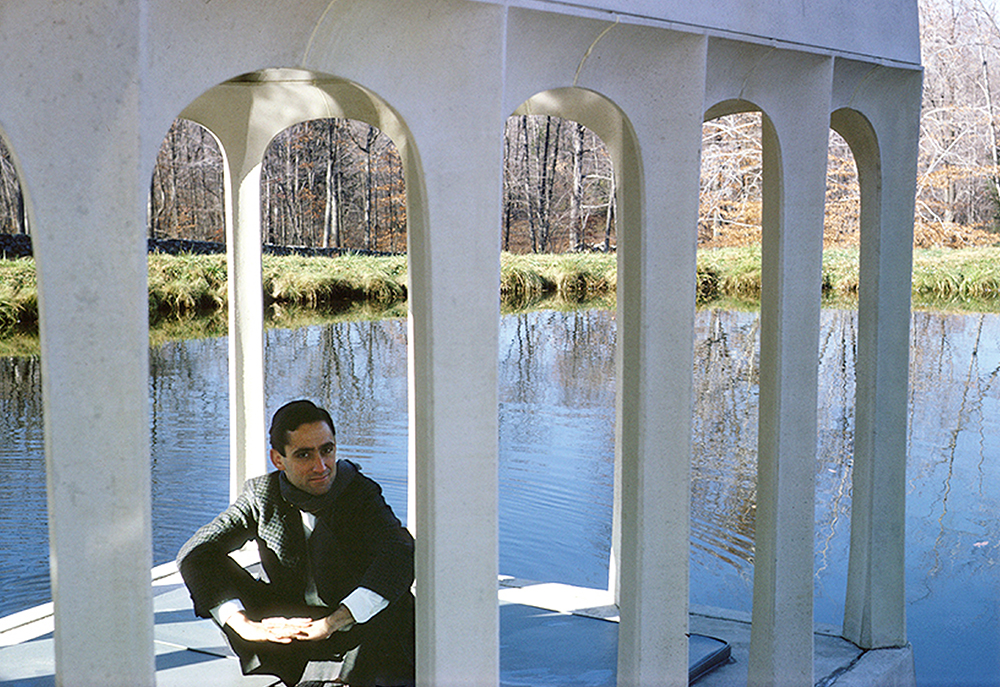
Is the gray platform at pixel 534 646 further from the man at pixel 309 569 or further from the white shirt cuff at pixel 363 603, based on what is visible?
the white shirt cuff at pixel 363 603

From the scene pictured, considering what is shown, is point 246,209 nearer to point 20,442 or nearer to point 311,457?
point 311,457

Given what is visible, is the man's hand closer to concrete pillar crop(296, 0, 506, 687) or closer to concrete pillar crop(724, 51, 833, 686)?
concrete pillar crop(296, 0, 506, 687)

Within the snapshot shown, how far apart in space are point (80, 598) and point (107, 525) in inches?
7.8

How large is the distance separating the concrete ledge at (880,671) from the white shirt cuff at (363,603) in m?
2.37

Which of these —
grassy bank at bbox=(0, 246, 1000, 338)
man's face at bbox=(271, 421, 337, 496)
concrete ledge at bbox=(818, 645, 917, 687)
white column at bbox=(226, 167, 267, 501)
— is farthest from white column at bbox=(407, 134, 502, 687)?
grassy bank at bbox=(0, 246, 1000, 338)

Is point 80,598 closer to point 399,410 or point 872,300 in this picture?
point 872,300

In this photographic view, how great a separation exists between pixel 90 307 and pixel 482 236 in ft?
4.04

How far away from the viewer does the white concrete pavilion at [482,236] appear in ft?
9.12

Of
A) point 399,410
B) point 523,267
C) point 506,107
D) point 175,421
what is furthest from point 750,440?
point 523,267

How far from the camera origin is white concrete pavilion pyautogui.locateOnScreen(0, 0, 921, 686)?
2779mm

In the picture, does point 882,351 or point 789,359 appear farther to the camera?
point 882,351

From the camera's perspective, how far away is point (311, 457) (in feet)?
14.2

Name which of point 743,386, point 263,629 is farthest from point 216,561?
point 743,386

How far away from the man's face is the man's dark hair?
0.8 inches
